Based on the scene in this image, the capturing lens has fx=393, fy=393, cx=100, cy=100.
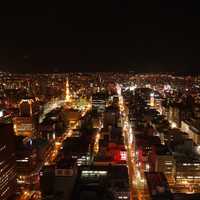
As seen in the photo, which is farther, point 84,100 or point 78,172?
point 84,100

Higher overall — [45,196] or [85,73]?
[85,73]

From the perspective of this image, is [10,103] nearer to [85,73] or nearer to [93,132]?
[93,132]

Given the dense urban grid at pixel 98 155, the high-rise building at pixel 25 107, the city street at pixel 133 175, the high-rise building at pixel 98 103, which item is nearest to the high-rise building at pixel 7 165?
the dense urban grid at pixel 98 155

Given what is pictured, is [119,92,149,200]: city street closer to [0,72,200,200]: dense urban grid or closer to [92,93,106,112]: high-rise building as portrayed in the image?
[0,72,200,200]: dense urban grid

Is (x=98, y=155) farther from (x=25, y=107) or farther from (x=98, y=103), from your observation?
(x=98, y=103)

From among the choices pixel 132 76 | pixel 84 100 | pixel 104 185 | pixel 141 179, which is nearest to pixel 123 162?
pixel 141 179

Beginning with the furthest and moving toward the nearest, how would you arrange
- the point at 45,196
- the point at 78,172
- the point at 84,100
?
the point at 84,100
the point at 78,172
the point at 45,196

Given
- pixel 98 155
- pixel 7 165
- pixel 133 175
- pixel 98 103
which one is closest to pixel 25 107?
pixel 98 103

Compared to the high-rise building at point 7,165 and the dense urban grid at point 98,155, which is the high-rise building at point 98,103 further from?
the high-rise building at point 7,165
